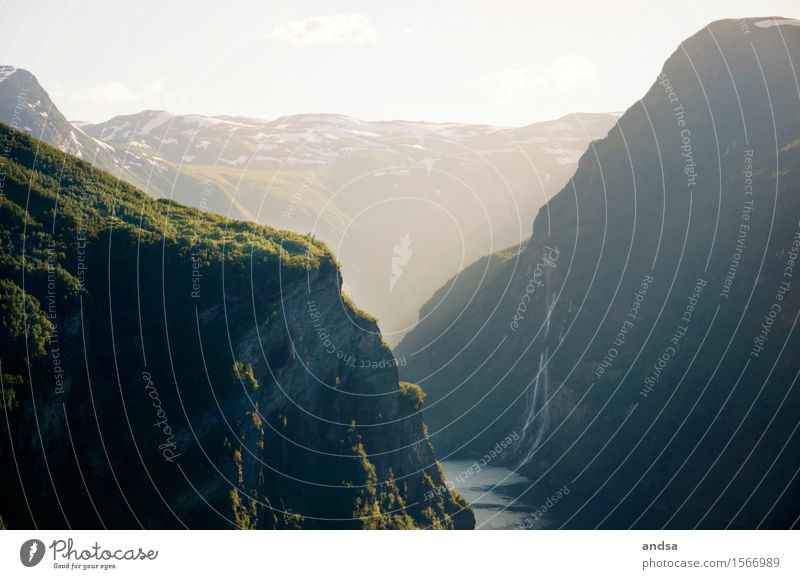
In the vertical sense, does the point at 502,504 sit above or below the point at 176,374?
below

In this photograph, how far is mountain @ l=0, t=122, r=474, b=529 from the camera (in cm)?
9125

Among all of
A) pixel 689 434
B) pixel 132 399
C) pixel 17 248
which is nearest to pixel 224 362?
pixel 132 399

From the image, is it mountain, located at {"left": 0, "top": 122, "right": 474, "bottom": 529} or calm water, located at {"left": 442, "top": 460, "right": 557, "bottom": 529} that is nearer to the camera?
mountain, located at {"left": 0, "top": 122, "right": 474, "bottom": 529}

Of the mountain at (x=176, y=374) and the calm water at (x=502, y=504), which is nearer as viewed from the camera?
the mountain at (x=176, y=374)

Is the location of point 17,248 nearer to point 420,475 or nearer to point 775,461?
point 420,475

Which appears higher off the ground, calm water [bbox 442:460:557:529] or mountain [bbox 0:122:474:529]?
mountain [bbox 0:122:474:529]

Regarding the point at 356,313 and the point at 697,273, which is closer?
the point at 356,313

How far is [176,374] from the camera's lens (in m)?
104

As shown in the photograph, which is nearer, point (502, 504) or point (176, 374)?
point (176, 374)

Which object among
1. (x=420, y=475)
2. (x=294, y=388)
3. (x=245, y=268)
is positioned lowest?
(x=420, y=475)

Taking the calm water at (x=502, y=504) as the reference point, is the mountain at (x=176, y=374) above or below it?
above

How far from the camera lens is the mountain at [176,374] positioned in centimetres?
9125

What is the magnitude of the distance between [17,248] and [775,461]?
113253 mm

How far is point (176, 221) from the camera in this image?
408 ft
